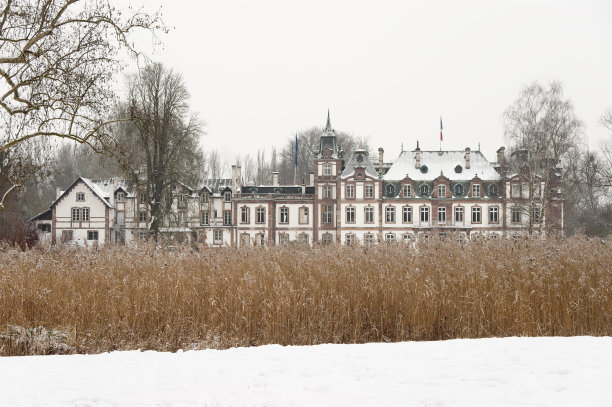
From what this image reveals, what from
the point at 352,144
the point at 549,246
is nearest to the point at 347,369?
the point at 549,246

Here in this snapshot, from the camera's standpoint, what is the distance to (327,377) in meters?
4.74

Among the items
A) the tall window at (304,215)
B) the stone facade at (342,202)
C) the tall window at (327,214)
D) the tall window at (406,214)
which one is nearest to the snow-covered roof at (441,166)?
the stone facade at (342,202)

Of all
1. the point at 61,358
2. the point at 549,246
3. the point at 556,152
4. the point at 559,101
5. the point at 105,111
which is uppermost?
the point at 559,101

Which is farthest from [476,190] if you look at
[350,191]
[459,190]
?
[350,191]

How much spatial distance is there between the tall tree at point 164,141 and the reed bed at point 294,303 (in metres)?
20.3

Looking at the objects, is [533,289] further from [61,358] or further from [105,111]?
[105,111]

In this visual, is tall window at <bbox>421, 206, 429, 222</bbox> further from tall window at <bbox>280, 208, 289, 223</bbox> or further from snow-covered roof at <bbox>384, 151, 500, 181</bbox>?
tall window at <bbox>280, 208, 289, 223</bbox>

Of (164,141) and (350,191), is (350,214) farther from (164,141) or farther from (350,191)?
(164,141)

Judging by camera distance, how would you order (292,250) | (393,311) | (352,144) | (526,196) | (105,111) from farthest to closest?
(352,144) → (526,196) → (292,250) → (105,111) → (393,311)

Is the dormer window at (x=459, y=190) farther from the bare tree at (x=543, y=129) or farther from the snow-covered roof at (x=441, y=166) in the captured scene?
the bare tree at (x=543, y=129)

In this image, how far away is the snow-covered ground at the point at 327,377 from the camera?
165 inches

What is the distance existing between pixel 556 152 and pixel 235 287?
29162 millimetres

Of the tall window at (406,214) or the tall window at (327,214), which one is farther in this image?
the tall window at (327,214)

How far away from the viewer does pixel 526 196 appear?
41719mm
